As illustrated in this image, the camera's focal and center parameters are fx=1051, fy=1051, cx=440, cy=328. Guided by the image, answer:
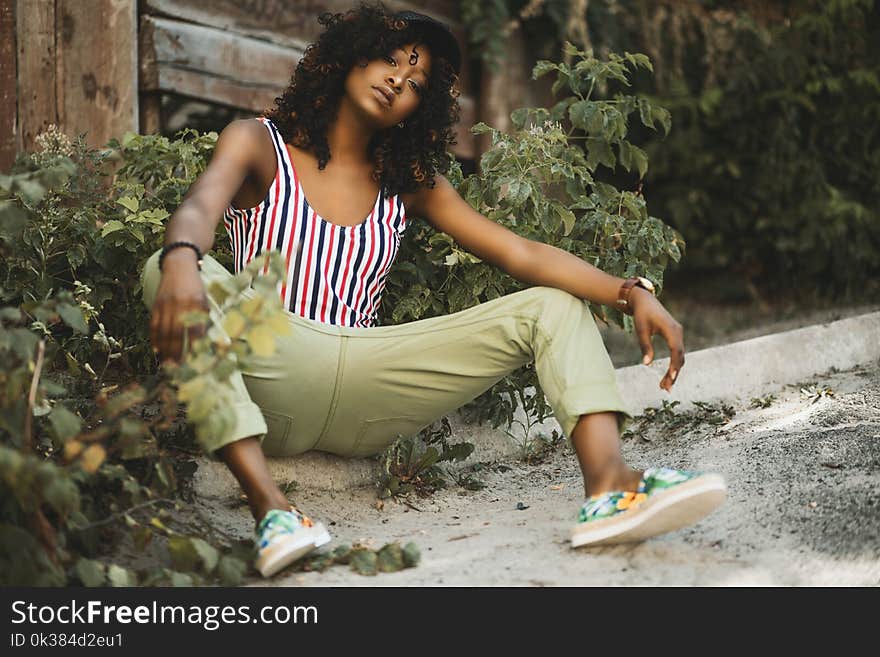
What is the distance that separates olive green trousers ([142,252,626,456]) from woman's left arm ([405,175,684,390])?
0.09 metres

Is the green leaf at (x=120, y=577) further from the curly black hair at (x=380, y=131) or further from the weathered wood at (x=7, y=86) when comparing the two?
the weathered wood at (x=7, y=86)

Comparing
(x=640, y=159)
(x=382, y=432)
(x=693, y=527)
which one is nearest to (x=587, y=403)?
(x=693, y=527)

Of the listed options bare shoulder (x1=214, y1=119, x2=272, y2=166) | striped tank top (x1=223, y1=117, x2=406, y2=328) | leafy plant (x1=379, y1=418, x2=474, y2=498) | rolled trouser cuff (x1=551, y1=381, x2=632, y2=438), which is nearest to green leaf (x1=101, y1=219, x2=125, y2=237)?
striped tank top (x1=223, y1=117, x2=406, y2=328)

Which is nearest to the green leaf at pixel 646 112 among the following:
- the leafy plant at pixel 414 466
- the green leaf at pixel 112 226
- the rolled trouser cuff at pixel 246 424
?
the leafy plant at pixel 414 466

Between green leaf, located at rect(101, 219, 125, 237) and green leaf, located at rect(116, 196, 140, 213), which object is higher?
green leaf, located at rect(116, 196, 140, 213)

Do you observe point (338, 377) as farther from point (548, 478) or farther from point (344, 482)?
point (548, 478)

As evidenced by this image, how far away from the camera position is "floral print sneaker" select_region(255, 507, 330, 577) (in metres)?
1.96

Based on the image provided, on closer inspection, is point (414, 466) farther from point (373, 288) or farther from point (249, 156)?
point (249, 156)

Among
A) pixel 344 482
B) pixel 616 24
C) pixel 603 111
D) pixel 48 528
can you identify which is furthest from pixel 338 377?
pixel 616 24

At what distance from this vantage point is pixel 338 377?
241 cm

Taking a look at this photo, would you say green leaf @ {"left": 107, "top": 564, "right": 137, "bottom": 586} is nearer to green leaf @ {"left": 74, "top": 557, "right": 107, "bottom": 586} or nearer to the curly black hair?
green leaf @ {"left": 74, "top": 557, "right": 107, "bottom": 586}

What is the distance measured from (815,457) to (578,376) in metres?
0.89

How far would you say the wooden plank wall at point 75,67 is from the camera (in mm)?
3686

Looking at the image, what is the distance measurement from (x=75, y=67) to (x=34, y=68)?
0.14 metres
